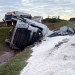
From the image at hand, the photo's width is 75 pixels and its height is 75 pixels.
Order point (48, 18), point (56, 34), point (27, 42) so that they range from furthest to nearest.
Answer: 1. point (48, 18)
2. point (56, 34)
3. point (27, 42)

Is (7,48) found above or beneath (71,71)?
beneath

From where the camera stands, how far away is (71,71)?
1011cm

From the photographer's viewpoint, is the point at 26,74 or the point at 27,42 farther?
the point at 27,42

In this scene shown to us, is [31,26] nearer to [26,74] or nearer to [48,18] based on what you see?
[26,74]

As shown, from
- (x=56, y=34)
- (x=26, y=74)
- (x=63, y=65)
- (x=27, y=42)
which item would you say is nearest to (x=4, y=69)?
(x=26, y=74)

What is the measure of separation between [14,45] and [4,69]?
589 inches

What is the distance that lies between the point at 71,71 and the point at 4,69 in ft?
14.1

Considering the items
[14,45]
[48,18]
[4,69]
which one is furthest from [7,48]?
[48,18]

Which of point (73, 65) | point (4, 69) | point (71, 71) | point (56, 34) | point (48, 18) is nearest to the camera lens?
point (71, 71)

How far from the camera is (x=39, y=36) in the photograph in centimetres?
2920

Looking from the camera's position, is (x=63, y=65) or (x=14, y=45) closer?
(x=63, y=65)

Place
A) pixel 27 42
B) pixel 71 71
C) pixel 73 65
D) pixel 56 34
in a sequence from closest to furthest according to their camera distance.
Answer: pixel 71 71, pixel 73 65, pixel 27 42, pixel 56 34

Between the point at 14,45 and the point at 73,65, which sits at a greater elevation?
the point at 73,65

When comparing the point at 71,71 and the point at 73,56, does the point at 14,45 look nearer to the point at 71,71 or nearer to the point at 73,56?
the point at 73,56
